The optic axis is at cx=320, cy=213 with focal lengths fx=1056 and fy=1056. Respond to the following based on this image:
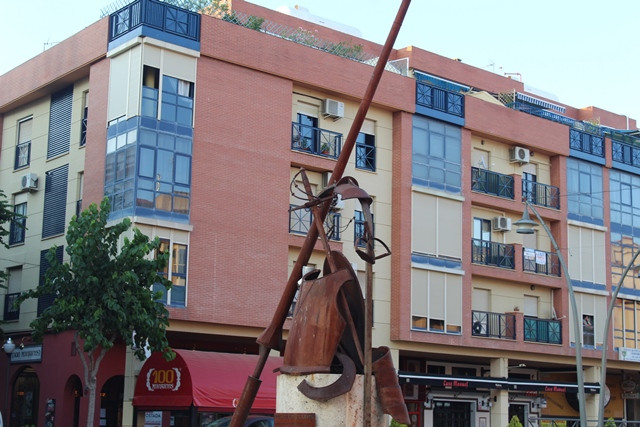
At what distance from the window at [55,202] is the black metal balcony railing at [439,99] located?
12399 mm

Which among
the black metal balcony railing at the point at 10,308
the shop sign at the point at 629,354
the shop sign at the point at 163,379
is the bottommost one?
the shop sign at the point at 163,379

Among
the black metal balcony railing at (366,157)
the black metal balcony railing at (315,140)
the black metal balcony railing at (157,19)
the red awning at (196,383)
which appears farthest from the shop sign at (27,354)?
the black metal balcony railing at (366,157)

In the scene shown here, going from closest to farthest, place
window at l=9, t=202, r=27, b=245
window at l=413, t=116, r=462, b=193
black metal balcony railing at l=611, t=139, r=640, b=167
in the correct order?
window at l=9, t=202, r=27, b=245, window at l=413, t=116, r=462, b=193, black metal balcony railing at l=611, t=139, r=640, b=167

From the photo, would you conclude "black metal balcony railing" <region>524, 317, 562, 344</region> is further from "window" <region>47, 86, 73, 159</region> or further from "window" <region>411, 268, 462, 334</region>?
"window" <region>47, 86, 73, 159</region>

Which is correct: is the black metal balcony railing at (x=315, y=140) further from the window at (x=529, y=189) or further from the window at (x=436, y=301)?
the window at (x=529, y=189)

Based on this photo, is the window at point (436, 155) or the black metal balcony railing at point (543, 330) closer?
the window at point (436, 155)

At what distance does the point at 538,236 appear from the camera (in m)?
41.6

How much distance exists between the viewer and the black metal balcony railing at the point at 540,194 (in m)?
41.1

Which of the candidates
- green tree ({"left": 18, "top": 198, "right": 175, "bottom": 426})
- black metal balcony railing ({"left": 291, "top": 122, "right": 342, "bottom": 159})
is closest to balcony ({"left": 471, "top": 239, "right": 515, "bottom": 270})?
black metal balcony railing ({"left": 291, "top": 122, "right": 342, "bottom": 159})

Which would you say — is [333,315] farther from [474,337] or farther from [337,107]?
[474,337]

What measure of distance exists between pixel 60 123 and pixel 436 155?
42.5ft

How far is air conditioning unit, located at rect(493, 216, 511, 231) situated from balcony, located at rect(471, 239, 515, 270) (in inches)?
25.3

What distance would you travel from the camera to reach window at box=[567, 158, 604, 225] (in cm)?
4247

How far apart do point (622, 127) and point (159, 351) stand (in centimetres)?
3899
